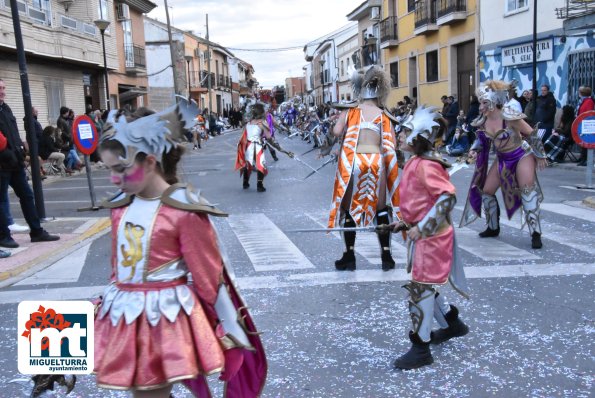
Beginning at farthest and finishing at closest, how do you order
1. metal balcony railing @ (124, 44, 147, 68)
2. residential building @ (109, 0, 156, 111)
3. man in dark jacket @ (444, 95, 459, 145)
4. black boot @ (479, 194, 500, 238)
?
metal balcony railing @ (124, 44, 147, 68) → residential building @ (109, 0, 156, 111) → man in dark jacket @ (444, 95, 459, 145) → black boot @ (479, 194, 500, 238)

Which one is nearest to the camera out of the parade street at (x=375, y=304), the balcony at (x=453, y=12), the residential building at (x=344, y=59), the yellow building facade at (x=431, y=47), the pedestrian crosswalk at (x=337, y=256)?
the parade street at (x=375, y=304)

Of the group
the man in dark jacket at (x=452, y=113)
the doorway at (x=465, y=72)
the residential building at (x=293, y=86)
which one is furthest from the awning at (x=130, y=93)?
the residential building at (x=293, y=86)

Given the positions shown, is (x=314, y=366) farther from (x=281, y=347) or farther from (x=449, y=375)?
(x=449, y=375)

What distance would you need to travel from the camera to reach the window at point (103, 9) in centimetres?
2780

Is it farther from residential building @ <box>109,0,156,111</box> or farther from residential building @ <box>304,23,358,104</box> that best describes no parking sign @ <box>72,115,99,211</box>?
residential building @ <box>304,23,358,104</box>

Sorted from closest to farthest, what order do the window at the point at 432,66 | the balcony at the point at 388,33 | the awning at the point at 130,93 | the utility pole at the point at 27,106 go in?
the utility pole at the point at 27,106 → the window at the point at 432,66 → the awning at the point at 130,93 → the balcony at the point at 388,33

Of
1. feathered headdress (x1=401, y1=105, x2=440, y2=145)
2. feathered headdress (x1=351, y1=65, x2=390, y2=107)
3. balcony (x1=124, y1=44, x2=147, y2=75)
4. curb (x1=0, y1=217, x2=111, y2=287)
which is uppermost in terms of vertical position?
balcony (x1=124, y1=44, x2=147, y2=75)

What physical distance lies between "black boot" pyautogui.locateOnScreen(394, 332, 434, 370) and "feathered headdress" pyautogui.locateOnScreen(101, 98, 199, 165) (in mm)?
2029

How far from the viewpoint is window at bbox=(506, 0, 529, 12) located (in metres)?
20.4

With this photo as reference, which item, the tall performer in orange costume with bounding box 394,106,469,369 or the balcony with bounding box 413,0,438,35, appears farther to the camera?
the balcony with bounding box 413,0,438,35

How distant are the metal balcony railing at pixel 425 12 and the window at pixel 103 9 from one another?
45.9 ft

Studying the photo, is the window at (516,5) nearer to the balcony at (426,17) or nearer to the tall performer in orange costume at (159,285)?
the balcony at (426,17)

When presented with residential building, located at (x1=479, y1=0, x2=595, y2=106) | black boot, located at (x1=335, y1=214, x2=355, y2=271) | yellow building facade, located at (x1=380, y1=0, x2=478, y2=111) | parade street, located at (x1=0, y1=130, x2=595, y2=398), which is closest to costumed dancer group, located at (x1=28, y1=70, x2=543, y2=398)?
parade street, located at (x1=0, y1=130, x2=595, y2=398)

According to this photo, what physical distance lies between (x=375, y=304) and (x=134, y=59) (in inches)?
1213
